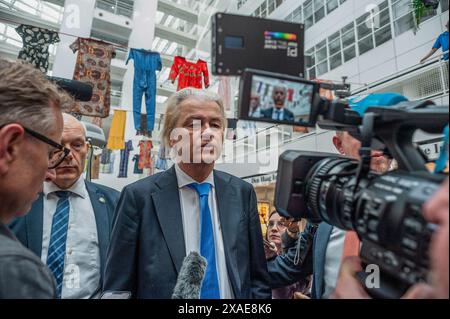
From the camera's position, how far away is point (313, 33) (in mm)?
6359

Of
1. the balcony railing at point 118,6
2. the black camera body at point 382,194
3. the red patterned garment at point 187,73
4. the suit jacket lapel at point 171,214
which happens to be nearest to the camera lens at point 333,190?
the black camera body at point 382,194

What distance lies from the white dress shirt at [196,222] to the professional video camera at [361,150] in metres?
0.31

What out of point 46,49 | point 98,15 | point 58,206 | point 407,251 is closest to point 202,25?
point 98,15

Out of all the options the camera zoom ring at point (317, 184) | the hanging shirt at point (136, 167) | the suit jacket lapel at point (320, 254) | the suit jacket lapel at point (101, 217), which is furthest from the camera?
the hanging shirt at point (136, 167)

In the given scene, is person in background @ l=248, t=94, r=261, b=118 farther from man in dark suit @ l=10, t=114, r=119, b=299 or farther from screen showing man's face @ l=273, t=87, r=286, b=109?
man in dark suit @ l=10, t=114, r=119, b=299

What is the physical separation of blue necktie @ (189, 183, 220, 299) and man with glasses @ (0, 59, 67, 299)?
15.0 inches

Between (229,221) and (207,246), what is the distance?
0.11 m

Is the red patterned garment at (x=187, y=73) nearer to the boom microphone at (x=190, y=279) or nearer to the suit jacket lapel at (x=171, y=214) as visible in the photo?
the suit jacket lapel at (x=171, y=214)

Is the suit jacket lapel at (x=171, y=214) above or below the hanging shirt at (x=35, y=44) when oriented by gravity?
below

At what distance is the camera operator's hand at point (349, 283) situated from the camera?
45 cm

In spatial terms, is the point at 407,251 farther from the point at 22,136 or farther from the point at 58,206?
the point at 58,206

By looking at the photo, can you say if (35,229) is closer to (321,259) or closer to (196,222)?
(196,222)

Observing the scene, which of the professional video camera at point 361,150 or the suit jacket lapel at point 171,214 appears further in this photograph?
the suit jacket lapel at point 171,214

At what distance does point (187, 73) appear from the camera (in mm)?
4090
